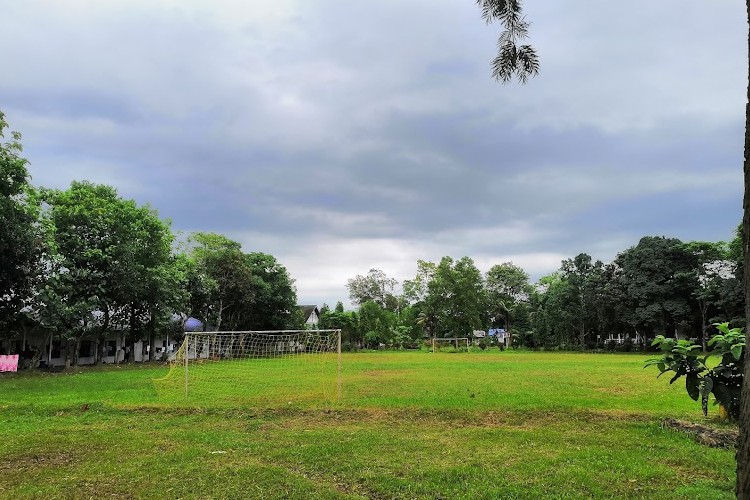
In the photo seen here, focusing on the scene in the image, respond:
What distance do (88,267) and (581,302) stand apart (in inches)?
1683

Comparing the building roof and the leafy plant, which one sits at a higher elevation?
the building roof

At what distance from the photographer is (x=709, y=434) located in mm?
7188

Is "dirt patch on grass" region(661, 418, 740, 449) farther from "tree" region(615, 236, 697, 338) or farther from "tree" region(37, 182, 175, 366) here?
"tree" region(615, 236, 697, 338)

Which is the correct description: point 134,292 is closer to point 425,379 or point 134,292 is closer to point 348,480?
point 425,379

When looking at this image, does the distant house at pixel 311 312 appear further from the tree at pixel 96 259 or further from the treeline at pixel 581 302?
the tree at pixel 96 259

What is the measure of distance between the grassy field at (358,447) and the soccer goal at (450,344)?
38250 mm

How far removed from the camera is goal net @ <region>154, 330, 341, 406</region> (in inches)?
504

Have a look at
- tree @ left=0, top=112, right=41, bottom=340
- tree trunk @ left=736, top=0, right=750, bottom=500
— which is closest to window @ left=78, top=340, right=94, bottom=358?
tree @ left=0, top=112, right=41, bottom=340

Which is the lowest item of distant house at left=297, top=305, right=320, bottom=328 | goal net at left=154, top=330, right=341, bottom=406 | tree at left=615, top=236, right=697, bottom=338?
goal net at left=154, top=330, right=341, bottom=406

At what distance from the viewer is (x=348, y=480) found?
18.2 ft

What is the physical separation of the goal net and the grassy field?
9.9 inches

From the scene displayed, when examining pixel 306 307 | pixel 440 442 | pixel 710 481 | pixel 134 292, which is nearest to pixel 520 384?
pixel 440 442

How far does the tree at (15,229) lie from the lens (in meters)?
18.8

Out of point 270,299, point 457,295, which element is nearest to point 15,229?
point 270,299
